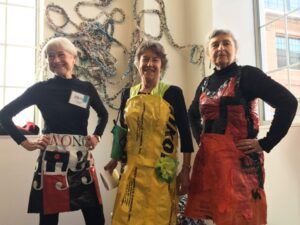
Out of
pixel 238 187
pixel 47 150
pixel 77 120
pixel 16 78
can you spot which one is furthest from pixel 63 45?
pixel 16 78

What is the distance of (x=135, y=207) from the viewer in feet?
4.26

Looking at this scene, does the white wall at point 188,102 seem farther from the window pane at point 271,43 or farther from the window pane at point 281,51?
the window pane at point 281,51

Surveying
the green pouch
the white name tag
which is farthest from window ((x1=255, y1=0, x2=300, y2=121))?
the white name tag

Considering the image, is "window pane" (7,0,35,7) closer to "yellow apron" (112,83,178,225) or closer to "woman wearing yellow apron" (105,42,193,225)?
"woman wearing yellow apron" (105,42,193,225)

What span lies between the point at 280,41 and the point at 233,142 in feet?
3.70

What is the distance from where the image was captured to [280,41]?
213 centimetres

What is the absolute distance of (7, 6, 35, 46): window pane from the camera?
253 centimetres

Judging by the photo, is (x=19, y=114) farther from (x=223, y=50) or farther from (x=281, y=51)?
(x=281, y=51)

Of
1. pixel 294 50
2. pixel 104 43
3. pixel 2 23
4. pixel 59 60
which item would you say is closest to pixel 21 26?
pixel 2 23

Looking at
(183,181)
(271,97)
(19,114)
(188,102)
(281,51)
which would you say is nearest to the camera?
(271,97)

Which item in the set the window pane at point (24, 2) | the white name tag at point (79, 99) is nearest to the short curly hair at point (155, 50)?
the white name tag at point (79, 99)

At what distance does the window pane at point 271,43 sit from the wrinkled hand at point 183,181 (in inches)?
45.0

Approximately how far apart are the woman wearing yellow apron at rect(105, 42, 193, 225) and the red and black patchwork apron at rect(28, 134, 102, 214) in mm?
252

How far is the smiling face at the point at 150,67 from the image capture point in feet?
4.62
